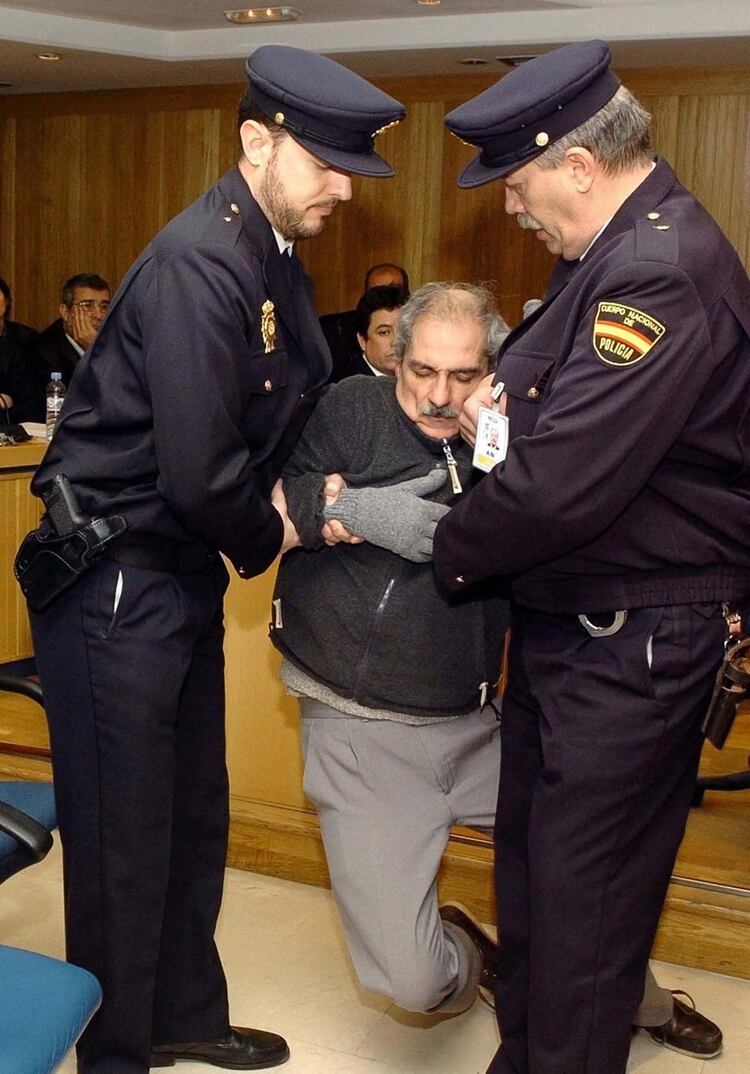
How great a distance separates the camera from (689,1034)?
248 centimetres

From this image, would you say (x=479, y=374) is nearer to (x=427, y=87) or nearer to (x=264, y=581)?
(x=264, y=581)

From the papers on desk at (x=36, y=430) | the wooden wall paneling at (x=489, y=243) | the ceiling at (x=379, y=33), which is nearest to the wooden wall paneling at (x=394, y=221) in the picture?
the wooden wall paneling at (x=489, y=243)

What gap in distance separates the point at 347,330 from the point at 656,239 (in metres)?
5.23

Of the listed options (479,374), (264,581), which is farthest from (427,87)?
(479,374)

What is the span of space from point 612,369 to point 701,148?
6.12 m

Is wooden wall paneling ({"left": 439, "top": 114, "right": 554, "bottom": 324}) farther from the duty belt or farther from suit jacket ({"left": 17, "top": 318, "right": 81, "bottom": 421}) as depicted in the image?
the duty belt

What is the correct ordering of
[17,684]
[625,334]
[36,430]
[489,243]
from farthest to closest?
1. [489,243]
2. [36,430]
3. [17,684]
4. [625,334]

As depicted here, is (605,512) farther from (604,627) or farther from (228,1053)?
(228,1053)

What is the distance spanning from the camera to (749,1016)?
8.58 ft

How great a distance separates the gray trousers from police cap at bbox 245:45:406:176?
0.92 metres

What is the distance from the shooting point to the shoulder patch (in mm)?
1685

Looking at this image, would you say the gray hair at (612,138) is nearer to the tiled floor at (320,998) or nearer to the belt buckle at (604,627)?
the belt buckle at (604,627)

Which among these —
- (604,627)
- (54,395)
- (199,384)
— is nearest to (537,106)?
(199,384)

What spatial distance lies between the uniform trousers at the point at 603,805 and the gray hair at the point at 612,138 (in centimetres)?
63
